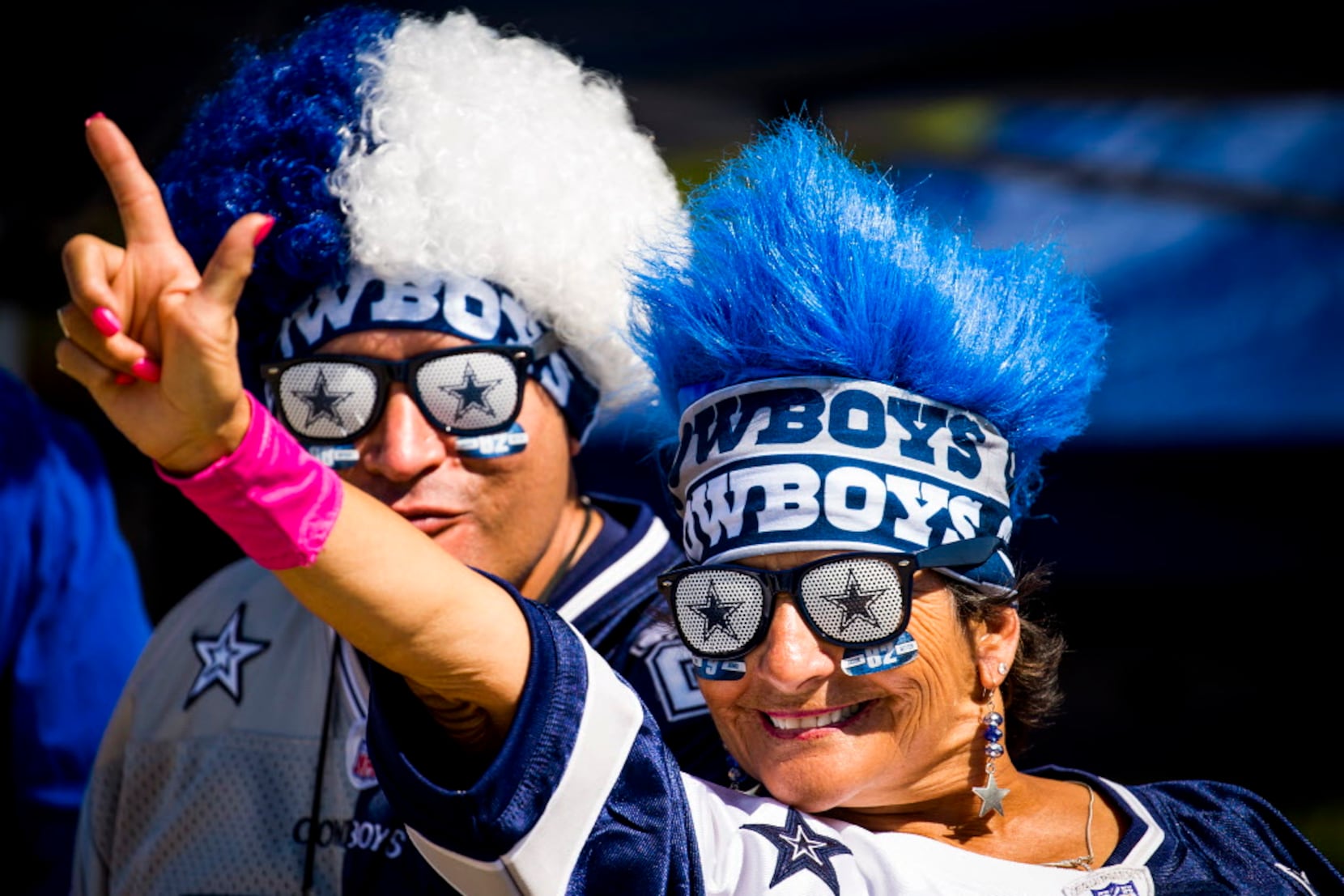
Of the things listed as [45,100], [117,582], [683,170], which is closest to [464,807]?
[117,582]

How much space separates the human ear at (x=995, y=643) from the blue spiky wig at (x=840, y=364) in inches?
2.6

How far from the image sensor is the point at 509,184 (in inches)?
86.7

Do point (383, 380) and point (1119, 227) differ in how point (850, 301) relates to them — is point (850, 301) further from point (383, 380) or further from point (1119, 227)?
point (1119, 227)

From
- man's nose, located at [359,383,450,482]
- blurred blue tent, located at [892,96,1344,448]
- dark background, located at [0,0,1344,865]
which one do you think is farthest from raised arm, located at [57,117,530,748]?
blurred blue tent, located at [892,96,1344,448]

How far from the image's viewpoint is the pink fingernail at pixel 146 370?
112 centimetres

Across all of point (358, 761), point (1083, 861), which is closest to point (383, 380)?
point (358, 761)

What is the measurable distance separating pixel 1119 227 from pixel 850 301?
→ 4494 mm

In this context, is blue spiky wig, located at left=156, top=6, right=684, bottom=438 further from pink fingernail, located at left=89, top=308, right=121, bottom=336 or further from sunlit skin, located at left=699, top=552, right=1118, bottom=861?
pink fingernail, located at left=89, top=308, right=121, bottom=336

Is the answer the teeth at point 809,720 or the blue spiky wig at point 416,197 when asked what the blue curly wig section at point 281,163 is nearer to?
the blue spiky wig at point 416,197

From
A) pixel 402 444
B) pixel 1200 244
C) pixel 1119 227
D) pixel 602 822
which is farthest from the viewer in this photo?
pixel 1119 227

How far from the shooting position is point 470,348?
208 cm

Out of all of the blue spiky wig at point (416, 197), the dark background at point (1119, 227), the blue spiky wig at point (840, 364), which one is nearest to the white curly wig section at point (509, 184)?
the blue spiky wig at point (416, 197)

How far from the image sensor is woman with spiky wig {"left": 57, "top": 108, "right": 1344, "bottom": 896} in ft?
4.44

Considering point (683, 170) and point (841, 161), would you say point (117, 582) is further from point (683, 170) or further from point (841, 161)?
point (683, 170)
